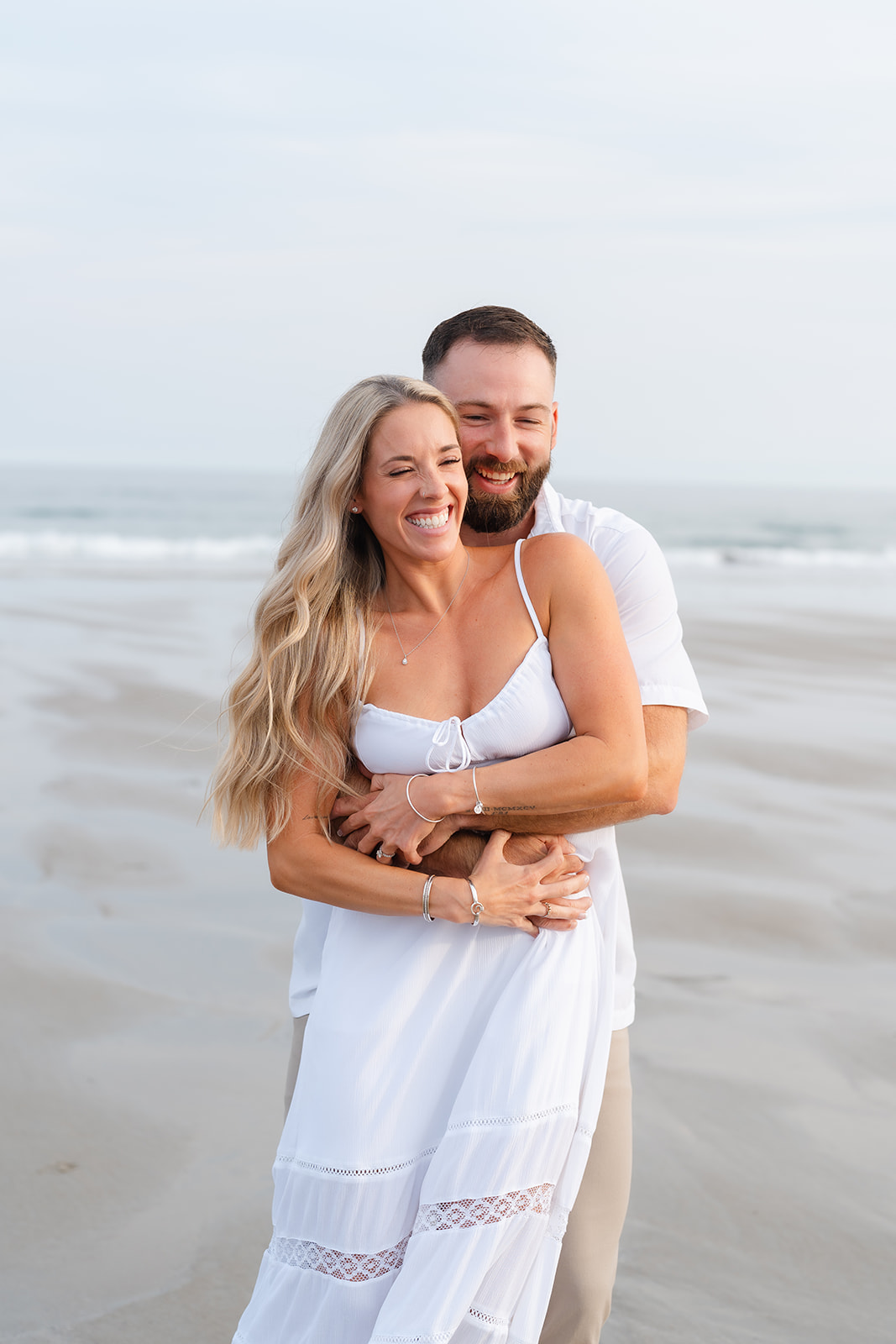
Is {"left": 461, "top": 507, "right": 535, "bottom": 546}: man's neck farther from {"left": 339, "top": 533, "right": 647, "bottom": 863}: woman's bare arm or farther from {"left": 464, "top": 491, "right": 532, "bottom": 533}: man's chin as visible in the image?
{"left": 339, "top": 533, "right": 647, "bottom": 863}: woman's bare arm

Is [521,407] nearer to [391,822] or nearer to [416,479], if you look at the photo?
[416,479]

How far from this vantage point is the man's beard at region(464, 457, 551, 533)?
298 centimetres

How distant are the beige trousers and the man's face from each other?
138 centimetres

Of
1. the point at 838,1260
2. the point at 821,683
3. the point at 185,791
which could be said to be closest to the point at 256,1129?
the point at 838,1260

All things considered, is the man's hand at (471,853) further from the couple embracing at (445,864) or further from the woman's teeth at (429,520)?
the woman's teeth at (429,520)

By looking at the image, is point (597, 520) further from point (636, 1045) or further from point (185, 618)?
point (185, 618)

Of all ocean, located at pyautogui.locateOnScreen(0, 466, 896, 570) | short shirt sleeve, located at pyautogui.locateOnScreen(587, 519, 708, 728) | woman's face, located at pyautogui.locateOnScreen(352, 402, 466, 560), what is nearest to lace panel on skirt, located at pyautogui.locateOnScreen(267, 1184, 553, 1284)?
short shirt sleeve, located at pyautogui.locateOnScreen(587, 519, 708, 728)

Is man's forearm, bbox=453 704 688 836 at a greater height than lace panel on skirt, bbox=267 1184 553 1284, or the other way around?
man's forearm, bbox=453 704 688 836

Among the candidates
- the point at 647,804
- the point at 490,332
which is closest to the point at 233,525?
the point at 490,332

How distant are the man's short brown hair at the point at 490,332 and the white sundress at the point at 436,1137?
0.99m

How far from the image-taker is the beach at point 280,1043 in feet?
11.5

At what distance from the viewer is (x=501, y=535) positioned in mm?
3064

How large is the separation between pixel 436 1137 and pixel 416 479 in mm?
1367

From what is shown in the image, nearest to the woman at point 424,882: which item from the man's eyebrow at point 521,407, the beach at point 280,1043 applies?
Answer: the man's eyebrow at point 521,407
